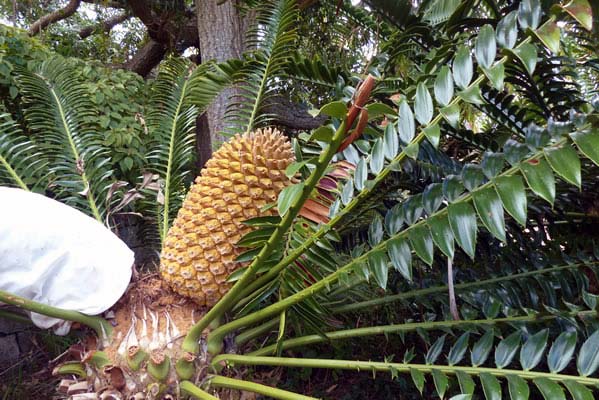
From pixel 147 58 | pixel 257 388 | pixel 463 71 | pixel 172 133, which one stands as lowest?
pixel 257 388

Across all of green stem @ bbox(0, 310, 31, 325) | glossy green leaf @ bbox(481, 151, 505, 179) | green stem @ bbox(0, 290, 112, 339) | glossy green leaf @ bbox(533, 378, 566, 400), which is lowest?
green stem @ bbox(0, 310, 31, 325)

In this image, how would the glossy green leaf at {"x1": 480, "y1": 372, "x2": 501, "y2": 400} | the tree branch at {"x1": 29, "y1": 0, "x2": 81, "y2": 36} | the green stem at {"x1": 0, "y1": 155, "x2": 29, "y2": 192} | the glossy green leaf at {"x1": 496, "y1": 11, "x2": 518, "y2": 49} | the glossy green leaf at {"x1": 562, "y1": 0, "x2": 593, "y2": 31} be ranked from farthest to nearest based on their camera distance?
1. the tree branch at {"x1": 29, "y1": 0, "x2": 81, "y2": 36}
2. the green stem at {"x1": 0, "y1": 155, "x2": 29, "y2": 192}
3. the glossy green leaf at {"x1": 480, "y1": 372, "x2": 501, "y2": 400}
4. the glossy green leaf at {"x1": 496, "y1": 11, "x2": 518, "y2": 49}
5. the glossy green leaf at {"x1": 562, "y1": 0, "x2": 593, "y2": 31}

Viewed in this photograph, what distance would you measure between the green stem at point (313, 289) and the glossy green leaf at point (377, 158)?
0.38 feet

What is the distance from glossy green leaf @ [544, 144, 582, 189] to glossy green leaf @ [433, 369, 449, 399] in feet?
1.32

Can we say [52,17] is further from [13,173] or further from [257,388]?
[257,388]

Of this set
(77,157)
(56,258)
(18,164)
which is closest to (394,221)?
(56,258)

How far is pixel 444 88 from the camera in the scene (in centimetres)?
63

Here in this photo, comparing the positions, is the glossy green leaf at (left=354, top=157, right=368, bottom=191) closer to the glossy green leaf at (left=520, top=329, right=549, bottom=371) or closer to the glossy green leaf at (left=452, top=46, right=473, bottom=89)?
the glossy green leaf at (left=452, top=46, right=473, bottom=89)

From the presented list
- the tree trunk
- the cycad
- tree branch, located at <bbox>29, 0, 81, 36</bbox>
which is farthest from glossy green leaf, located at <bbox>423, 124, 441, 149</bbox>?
tree branch, located at <bbox>29, 0, 81, 36</bbox>

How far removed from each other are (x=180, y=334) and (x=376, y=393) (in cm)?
104

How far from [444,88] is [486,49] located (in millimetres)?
74

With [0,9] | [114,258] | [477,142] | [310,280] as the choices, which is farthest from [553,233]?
[0,9]

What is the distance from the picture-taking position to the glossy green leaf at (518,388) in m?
0.65

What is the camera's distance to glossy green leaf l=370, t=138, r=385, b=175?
0.69 metres
